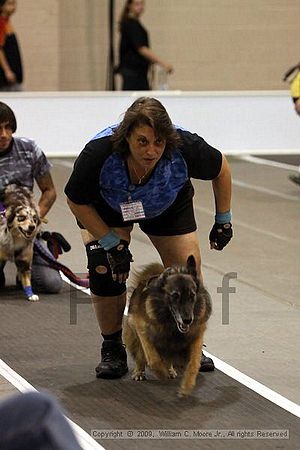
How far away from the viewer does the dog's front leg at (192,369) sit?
392cm

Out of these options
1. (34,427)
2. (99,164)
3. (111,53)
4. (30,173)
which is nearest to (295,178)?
(111,53)

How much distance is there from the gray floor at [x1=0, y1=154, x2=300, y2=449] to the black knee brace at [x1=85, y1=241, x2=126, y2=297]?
1.19ft

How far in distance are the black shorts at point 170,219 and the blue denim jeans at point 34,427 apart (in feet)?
9.68

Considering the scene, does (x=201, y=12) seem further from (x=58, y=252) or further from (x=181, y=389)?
(x=181, y=389)

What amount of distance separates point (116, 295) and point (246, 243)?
11.0 ft

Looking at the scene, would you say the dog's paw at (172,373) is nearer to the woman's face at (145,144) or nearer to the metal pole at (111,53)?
the woman's face at (145,144)

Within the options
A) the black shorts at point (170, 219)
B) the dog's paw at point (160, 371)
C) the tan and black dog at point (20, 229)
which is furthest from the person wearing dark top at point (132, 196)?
the tan and black dog at point (20, 229)

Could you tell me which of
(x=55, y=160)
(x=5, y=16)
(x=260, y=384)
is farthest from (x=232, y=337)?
(x=5, y=16)

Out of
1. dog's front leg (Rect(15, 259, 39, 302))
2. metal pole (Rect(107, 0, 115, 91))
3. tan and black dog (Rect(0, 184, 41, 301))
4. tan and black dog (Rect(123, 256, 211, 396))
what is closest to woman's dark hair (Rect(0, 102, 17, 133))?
tan and black dog (Rect(0, 184, 41, 301))

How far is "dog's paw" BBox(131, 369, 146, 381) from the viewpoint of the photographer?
4262mm

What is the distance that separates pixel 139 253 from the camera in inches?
279

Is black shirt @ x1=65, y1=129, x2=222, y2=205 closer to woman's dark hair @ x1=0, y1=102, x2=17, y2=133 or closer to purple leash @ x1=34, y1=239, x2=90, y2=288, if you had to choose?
woman's dark hair @ x1=0, y1=102, x2=17, y2=133

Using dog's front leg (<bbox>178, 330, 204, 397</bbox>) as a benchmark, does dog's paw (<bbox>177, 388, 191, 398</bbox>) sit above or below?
below

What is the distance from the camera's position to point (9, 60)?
42.7ft
